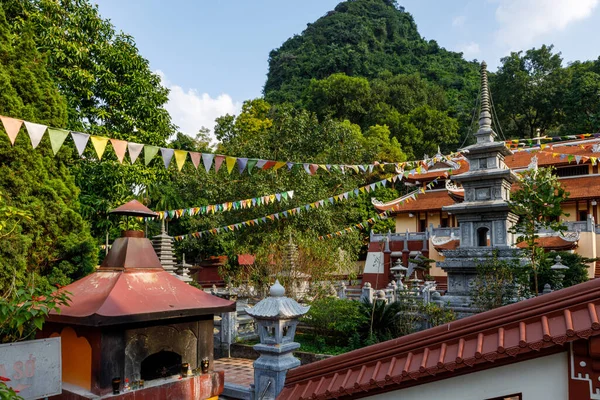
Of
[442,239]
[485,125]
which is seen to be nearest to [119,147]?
→ [485,125]

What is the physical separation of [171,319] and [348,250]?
17787 mm

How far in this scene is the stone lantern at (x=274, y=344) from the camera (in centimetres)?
566

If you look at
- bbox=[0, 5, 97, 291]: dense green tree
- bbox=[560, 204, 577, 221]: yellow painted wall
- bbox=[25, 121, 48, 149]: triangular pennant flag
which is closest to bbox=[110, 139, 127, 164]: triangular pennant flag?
bbox=[25, 121, 48, 149]: triangular pennant flag

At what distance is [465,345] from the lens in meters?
3.88

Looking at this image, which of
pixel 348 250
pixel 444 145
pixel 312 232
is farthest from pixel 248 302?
pixel 444 145

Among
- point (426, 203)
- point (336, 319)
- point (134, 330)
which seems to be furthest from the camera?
point (426, 203)

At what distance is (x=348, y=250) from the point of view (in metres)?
25.2

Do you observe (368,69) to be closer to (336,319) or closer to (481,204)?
(481,204)

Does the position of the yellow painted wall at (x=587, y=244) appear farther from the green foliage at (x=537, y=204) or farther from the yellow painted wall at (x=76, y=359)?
the yellow painted wall at (x=76, y=359)

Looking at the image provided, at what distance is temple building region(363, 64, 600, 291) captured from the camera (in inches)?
653

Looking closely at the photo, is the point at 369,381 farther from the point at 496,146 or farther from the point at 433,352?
the point at 496,146

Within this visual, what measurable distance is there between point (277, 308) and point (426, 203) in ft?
88.4

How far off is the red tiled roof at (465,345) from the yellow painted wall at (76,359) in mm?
4255

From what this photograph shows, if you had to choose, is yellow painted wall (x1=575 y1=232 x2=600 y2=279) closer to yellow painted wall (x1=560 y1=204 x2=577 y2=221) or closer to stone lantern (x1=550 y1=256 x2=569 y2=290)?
yellow painted wall (x1=560 y1=204 x2=577 y2=221)
